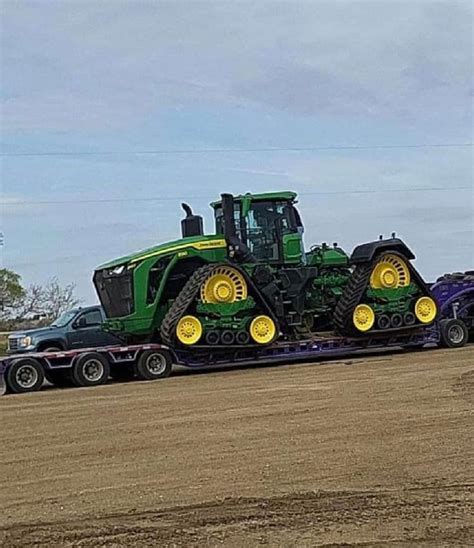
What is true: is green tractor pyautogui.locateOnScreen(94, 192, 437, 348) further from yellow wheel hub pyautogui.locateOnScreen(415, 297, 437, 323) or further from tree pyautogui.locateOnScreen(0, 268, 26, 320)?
tree pyautogui.locateOnScreen(0, 268, 26, 320)

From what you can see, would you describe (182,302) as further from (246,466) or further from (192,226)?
(246,466)

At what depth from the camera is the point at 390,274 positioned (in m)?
22.0

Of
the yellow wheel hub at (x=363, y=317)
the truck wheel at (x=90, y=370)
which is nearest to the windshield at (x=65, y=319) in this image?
the truck wheel at (x=90, y=370)

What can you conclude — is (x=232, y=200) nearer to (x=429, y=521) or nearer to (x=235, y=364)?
(x=235, y=364)

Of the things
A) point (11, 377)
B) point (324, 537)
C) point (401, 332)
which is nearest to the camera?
point (324, 537)

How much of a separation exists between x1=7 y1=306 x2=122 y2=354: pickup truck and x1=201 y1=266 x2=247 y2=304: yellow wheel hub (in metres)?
2.52

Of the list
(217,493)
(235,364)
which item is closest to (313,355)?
(235,364)

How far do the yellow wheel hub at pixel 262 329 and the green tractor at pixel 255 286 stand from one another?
0.02m

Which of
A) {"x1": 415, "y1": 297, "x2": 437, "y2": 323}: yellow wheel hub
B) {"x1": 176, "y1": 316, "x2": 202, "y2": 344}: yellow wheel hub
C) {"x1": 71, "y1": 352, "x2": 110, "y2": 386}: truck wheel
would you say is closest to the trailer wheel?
{"x1": 415, "y1": 297, "x2": 437, "y2": 323}: yellow wheel hub

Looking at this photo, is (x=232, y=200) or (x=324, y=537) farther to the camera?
(x=232, y=200)

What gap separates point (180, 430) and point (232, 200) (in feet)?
34.0

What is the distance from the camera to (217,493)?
8.08 m

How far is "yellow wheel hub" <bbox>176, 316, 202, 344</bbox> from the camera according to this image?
1952 centimetres

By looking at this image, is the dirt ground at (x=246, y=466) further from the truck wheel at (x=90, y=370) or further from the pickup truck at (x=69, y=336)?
the pickup truck at (x=69, y=336)
